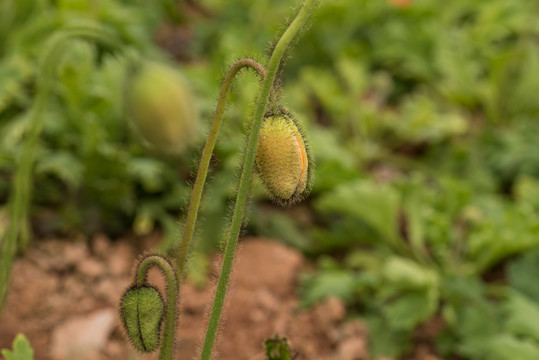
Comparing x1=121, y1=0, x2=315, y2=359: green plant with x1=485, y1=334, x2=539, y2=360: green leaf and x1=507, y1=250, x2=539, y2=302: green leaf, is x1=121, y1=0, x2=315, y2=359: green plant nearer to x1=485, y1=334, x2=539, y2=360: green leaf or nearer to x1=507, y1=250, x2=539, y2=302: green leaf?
x1=485, y1=334, x2=539, y2=360: green leaf

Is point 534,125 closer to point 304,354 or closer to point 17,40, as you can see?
point 304,354

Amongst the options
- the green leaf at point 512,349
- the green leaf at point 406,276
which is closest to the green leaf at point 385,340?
the green leaf at point 406,276

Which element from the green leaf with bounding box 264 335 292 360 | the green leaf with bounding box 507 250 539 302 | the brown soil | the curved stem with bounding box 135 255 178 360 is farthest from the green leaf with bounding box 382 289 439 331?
the curved stem with bounding box 135 255 178 360

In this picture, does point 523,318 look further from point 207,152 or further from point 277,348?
point 207,152

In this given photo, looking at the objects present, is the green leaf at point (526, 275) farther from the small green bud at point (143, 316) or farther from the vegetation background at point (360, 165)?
the small green bud at point (143, 316)

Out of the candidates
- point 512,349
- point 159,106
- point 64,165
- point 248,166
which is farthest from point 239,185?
point 64,165

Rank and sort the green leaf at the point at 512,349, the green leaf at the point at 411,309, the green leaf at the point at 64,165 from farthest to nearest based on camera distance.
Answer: the green leaf at the point at 64,165
the green leaf at the point at 411,309
the green leaf at the point at 512,349

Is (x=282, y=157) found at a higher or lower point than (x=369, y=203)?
lower
